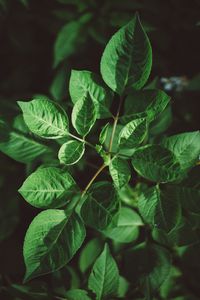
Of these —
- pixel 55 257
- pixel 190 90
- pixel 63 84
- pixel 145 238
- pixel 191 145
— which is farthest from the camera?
pixel 63 84

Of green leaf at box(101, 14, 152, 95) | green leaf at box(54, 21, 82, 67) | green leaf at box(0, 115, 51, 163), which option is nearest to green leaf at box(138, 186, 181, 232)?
green leaf at box(101, 14, 152, 95)

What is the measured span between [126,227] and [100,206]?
1.18 ft

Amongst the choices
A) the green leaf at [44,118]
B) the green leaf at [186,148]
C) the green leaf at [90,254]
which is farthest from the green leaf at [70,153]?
the green leaf at [90,254]

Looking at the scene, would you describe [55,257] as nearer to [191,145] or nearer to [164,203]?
[164,203]

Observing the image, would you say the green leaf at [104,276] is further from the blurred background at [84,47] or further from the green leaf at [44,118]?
the blurred background at [84,47]

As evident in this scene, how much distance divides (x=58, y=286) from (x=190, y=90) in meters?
1.00

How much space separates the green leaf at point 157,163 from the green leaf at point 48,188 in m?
0.20

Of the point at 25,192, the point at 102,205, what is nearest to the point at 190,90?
the point at 102,205

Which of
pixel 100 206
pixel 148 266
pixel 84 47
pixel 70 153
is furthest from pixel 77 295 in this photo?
pixel 84 47

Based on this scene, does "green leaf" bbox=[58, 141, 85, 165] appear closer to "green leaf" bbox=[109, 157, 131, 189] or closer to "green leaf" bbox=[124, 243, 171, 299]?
"green leaf" bbox=[109, 157, 131, 189]

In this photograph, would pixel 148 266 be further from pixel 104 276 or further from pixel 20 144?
pixel 20 144

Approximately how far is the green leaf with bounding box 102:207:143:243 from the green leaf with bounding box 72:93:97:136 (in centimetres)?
41

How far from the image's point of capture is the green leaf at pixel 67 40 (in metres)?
1.52

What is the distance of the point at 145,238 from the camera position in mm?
1206
